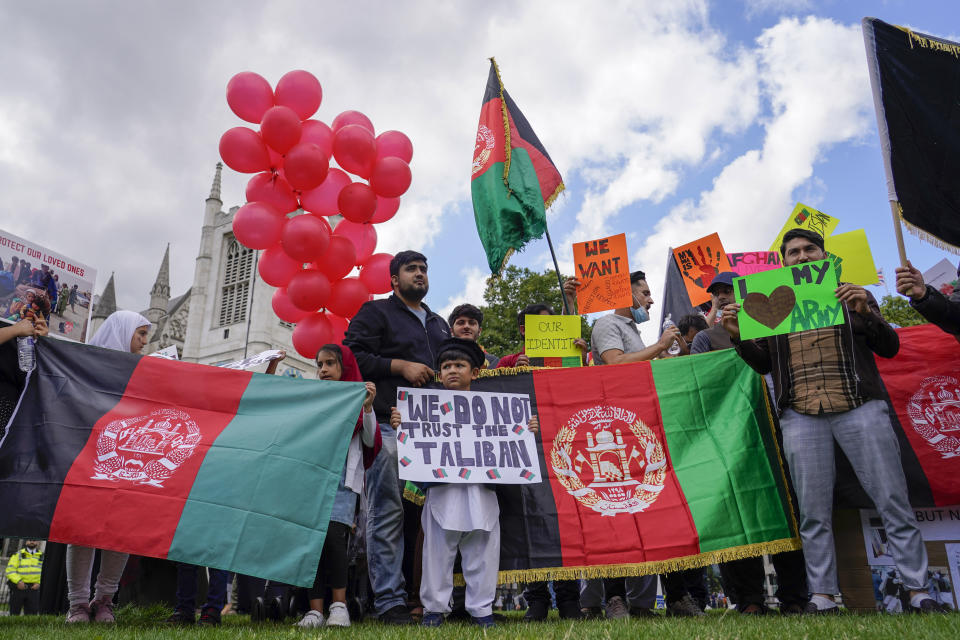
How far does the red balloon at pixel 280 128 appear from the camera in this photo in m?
7.22

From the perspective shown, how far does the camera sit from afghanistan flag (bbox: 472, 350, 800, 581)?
4527 millimetres

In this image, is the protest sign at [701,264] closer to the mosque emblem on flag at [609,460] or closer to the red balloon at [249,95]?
the mosque emblem on flag at [609,460]

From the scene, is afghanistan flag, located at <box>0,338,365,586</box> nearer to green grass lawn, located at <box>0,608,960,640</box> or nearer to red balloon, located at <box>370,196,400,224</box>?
green grass lawn, located at <box>0,608,960,640</box>

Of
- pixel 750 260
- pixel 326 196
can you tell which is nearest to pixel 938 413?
pixel 750 260

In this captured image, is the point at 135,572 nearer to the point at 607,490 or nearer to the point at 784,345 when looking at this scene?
the point at 607,490

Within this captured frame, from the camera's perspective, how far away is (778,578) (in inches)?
185

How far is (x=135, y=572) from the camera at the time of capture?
20.5 feet

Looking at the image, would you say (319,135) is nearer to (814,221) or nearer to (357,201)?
(357,201)

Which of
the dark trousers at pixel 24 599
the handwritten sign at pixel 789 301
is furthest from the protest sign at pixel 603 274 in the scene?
the dark trousers at pixel 24 599

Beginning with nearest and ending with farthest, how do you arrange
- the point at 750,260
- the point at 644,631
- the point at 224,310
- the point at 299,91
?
the point at 644,631 < the point at 750,260 < the point at 299,91 < the point at 224,310

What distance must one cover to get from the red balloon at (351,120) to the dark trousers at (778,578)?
20.2 ft

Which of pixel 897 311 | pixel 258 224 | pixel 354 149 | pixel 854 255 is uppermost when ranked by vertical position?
pixel 897 311

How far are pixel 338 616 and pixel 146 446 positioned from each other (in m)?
1.67

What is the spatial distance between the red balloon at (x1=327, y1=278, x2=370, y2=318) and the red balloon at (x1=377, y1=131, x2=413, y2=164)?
5.21 ft
